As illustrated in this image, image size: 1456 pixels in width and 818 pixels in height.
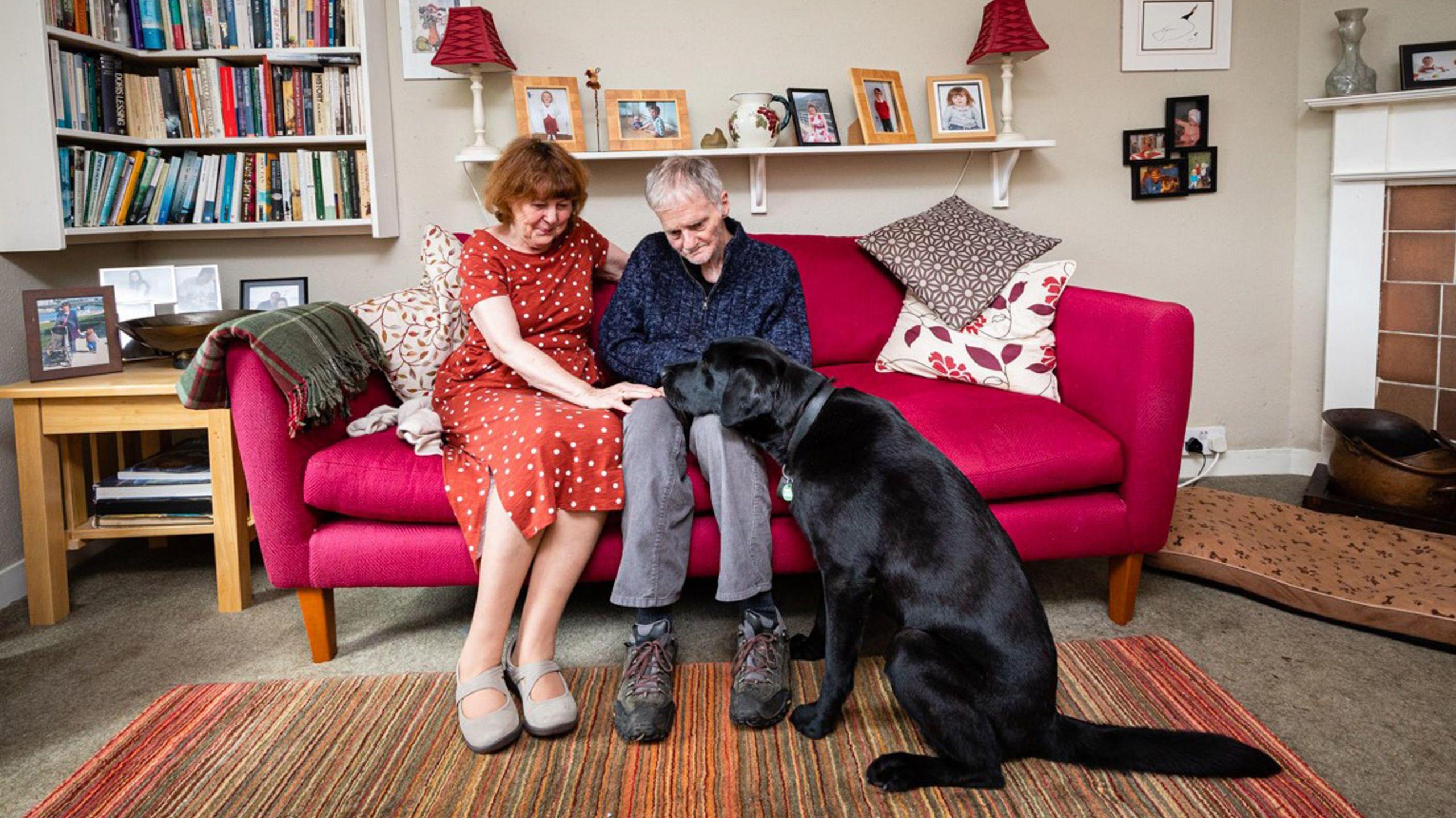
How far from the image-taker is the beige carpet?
2.01 meters

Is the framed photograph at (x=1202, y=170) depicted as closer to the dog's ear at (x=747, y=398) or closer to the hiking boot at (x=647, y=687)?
the dog's ear at (x=747, y=398)

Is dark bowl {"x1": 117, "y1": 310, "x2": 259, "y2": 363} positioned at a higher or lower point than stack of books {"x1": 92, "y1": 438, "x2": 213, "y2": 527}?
higher

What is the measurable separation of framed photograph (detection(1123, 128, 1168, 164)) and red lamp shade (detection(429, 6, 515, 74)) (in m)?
1.95

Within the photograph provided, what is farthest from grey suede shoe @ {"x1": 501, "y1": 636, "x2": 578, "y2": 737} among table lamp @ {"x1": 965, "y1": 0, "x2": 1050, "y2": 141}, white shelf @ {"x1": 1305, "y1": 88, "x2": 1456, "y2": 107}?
white shelf @ {"x1": 1305, "y1": 88, "x2": 1456, "y2": 107}

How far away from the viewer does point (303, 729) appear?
1702 mm

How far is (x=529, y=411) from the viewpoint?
1825 millimetres

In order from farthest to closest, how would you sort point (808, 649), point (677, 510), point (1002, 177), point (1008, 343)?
1. point (1002, 177)
2. point (1008, 343)
3. point (808, 649)
4. point (677, 510)

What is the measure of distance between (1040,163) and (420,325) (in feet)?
6.52

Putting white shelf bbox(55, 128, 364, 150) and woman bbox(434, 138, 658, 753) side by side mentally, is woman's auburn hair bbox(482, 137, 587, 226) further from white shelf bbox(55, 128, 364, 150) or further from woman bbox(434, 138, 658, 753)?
white shelf bbox(55, 128, 364, 150)

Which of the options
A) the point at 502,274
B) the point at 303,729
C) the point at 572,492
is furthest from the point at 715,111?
the point at 303,729

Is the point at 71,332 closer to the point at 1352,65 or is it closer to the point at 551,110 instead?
the point at 551,110

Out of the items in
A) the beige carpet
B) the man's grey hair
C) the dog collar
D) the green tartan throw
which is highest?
the man's grey hair

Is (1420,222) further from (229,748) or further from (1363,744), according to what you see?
(229,748)

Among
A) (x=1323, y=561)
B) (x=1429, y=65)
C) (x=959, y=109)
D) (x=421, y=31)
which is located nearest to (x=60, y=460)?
(x=421, y=31)
